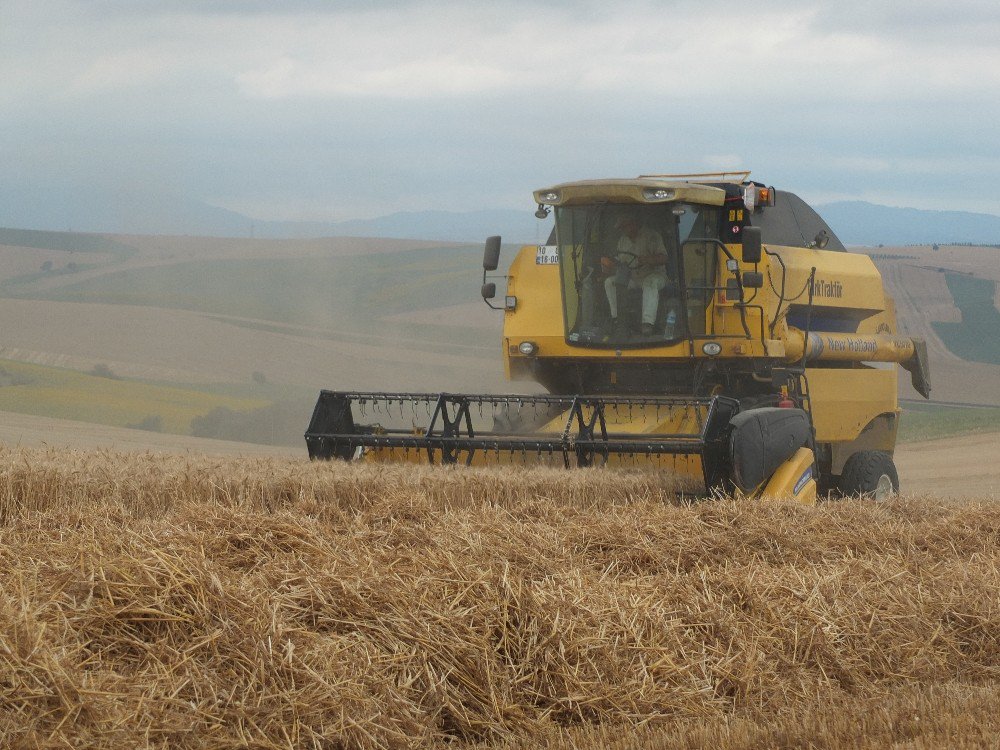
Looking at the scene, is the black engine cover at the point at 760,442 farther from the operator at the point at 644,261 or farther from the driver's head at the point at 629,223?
Result: the driver's head at the point at 629,223

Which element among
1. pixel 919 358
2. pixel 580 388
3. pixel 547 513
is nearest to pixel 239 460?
pixel 547 513

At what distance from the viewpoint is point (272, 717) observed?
3.84 m

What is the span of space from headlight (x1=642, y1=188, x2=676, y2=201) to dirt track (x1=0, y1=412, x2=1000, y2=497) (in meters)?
6.39

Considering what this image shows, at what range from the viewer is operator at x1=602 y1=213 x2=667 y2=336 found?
1002cm

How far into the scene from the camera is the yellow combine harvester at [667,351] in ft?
29.7

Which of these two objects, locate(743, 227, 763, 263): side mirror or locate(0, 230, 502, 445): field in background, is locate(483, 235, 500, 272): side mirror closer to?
locate(743, 227, 763, 263): side mirror

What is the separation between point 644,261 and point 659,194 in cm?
61

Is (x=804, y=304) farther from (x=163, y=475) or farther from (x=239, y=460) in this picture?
(x=163, y=475)

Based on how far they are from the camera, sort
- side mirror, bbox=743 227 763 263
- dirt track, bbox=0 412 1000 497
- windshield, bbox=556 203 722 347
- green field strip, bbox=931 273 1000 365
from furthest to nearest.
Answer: green field strip, bbox=931 273 1000 365 < dirt track, bbox=0 412 1000 497 < windshield, bbox=556 203 722 347 < side mirror, bbox=743 227 763 263

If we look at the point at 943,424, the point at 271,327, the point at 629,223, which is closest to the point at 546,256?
the point at 629,223

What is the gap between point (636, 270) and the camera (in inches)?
399

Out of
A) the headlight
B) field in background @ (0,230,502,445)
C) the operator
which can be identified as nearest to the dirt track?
field in background @ (0,230,502,445)

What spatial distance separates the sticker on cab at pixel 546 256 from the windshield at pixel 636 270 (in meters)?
0.32

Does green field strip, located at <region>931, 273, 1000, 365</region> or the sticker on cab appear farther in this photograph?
green field strip, located at <region>931, 273, 1000, 365</region>
